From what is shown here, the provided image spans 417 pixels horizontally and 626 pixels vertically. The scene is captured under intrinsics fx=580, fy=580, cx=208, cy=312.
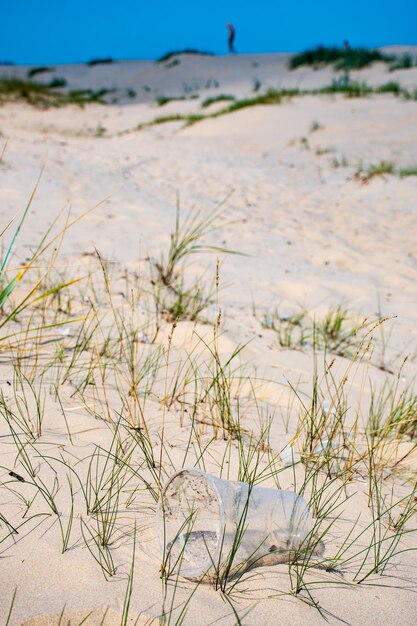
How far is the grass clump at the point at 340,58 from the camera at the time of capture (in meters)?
16.0

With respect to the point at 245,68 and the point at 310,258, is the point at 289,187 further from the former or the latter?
the point at 245,68

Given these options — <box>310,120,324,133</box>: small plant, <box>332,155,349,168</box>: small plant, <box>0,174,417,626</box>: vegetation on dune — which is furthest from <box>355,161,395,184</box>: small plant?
<box>0,174,417,626</box>: vegetation on dune

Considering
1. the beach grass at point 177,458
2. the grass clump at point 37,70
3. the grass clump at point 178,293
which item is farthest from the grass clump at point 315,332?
the grass clump at point 37,70

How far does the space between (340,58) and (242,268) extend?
52.3 feet

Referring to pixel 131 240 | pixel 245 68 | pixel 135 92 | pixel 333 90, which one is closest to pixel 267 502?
pixel 131 240

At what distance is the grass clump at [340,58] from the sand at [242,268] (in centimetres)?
368

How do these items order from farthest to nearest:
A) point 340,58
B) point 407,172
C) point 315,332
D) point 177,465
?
point 340,58 → point 407,172 → point 315,332 → point 177,465

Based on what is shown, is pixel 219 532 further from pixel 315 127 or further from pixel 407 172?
pixel 315 127

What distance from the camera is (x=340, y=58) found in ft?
58.2

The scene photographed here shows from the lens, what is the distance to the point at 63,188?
213 inches

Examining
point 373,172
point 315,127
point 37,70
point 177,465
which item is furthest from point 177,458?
point 37,70

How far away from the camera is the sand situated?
1234 millimetres

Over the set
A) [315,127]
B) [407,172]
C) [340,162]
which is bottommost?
[407,172]

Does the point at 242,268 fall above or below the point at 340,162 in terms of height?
below
